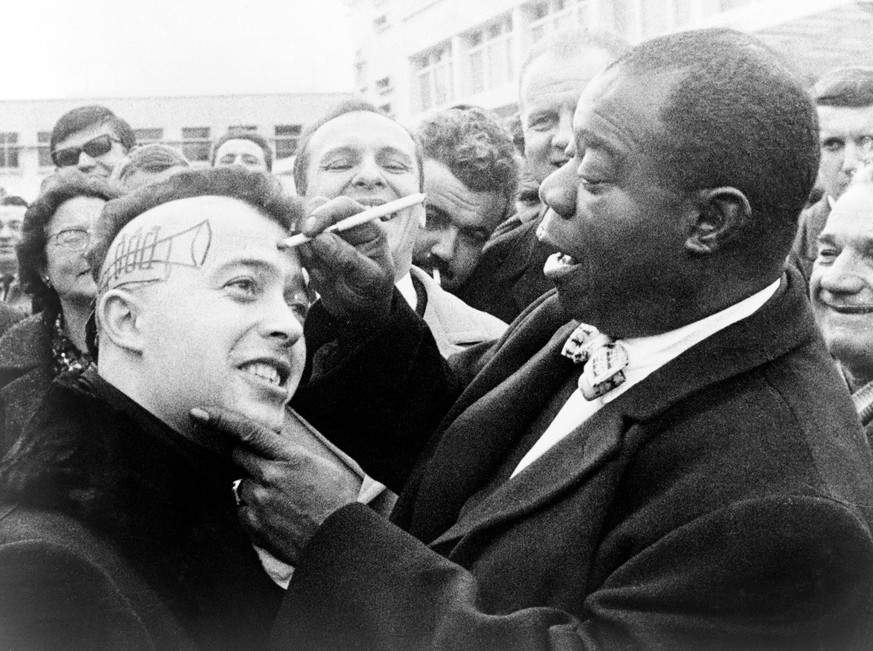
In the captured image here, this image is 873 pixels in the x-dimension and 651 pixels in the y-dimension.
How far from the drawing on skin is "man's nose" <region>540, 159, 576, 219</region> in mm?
716

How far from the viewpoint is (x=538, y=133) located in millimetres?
3586

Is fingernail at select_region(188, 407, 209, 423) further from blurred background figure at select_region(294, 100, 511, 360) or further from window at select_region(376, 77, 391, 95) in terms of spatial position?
window at select_region(376, 77, 391, 95)

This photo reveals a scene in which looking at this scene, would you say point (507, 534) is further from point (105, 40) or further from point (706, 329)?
point (105, 40)

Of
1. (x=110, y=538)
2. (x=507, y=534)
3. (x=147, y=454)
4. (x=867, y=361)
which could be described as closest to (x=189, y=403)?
(x=147, y=454)

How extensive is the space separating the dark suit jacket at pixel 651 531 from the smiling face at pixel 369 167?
0.94 meters

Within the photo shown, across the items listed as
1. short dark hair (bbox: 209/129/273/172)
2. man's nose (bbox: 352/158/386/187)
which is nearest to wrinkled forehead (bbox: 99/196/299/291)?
man's nose (bbox: 352/158/386/187)

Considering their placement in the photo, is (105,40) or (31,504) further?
(105,40)

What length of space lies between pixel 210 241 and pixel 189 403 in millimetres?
330

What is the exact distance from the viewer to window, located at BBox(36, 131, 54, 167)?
11.8 ft

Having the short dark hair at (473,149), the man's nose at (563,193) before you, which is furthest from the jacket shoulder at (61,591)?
the short dark hair at (473,149)

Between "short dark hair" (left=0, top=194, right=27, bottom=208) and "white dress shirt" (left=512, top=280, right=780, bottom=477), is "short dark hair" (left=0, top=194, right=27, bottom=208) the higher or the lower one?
the lower one

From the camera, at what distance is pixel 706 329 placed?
1817 millimetres

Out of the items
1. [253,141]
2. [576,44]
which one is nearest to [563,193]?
[576,44]

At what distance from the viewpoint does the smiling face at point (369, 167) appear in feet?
9.27
